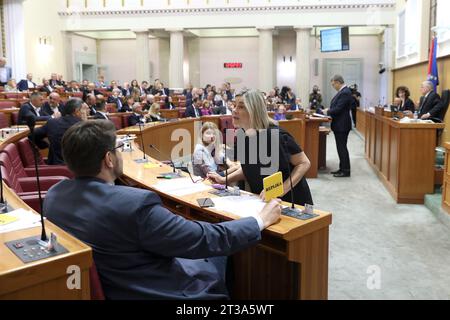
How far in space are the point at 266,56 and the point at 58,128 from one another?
506 inches

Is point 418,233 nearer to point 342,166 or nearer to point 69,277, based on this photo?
point 342,166

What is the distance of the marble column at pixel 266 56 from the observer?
16.8 metres

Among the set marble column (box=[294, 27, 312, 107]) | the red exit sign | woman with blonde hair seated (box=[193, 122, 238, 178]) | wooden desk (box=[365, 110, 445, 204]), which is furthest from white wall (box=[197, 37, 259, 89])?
woman with blonde hair seated (box=[193, 122, 238, 178])

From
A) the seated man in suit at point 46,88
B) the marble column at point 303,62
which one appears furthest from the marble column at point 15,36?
the marble column at point 303,62

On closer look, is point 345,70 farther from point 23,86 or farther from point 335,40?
point 23,86

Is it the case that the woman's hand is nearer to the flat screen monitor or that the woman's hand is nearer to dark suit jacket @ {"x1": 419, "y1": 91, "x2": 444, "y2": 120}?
dark suit jacket @ {"x1": 419, "y1": 91, "x2": 444, "y2": 120}

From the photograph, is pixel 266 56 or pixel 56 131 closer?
pixel 56 131

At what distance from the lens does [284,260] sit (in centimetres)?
218

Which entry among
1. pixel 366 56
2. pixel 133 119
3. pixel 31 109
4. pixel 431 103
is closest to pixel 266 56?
pixel 366 56

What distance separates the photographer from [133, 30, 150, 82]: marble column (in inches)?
687

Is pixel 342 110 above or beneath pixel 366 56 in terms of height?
beneath

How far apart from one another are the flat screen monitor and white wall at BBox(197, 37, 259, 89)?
5253 mm

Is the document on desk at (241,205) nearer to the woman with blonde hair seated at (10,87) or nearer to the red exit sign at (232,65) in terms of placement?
the woman with blonde hair seated at (10,87)
